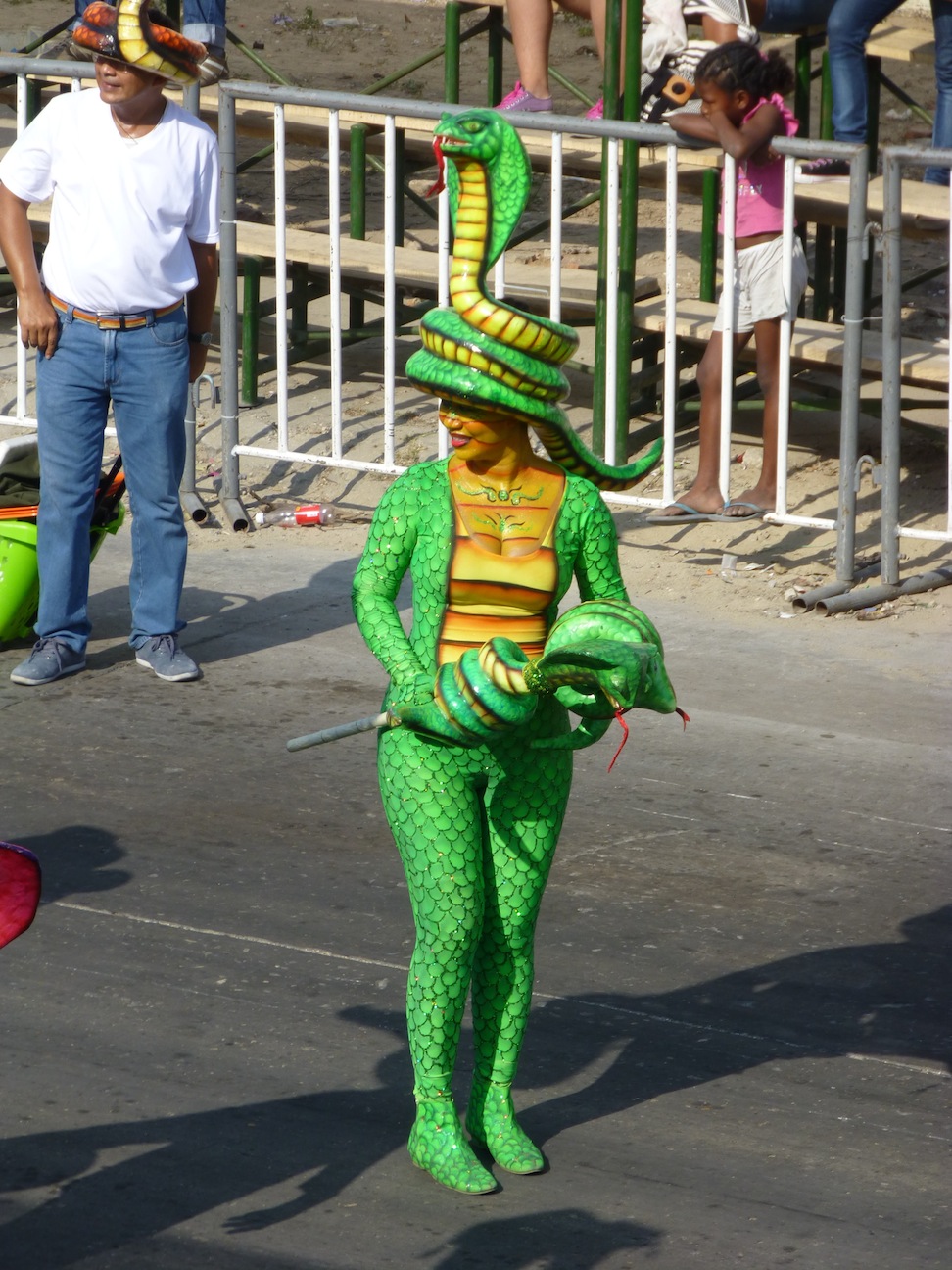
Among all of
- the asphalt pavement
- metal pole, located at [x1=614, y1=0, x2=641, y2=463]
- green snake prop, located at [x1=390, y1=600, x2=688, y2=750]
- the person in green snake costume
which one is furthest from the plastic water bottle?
green snake prop, located at [x1=390, y1=600, x2=688, y2=750]

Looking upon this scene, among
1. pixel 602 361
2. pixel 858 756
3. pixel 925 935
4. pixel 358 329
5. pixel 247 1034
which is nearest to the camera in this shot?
pixel 247 1034

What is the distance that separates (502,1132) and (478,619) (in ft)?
3.34

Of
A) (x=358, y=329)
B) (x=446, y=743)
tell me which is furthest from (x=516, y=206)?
(x=358, y=329)

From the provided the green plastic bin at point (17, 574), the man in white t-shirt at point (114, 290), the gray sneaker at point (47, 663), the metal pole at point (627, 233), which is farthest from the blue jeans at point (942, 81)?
the gray sneaker at point (47, 663)

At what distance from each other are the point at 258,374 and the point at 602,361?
2.41 metres

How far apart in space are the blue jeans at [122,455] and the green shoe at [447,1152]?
10.7 ft

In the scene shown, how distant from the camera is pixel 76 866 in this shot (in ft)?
16.8

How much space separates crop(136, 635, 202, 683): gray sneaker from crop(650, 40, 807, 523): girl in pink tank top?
7.00ft

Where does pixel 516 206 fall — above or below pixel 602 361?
above

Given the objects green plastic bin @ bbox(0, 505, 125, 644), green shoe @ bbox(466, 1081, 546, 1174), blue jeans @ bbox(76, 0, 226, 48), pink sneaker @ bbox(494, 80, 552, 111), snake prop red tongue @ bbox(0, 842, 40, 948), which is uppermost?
blue jeans @ bbox(76, 0, 226, 48)

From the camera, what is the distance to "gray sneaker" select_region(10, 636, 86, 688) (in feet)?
21.4

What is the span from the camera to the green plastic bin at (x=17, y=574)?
263 inches

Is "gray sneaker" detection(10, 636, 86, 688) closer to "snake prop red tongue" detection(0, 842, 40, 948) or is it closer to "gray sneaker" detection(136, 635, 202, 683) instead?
"gray sneaker" detection(136, 635, 202, 683)

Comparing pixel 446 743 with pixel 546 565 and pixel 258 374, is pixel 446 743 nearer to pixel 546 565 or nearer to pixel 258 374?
pixel 546 565
